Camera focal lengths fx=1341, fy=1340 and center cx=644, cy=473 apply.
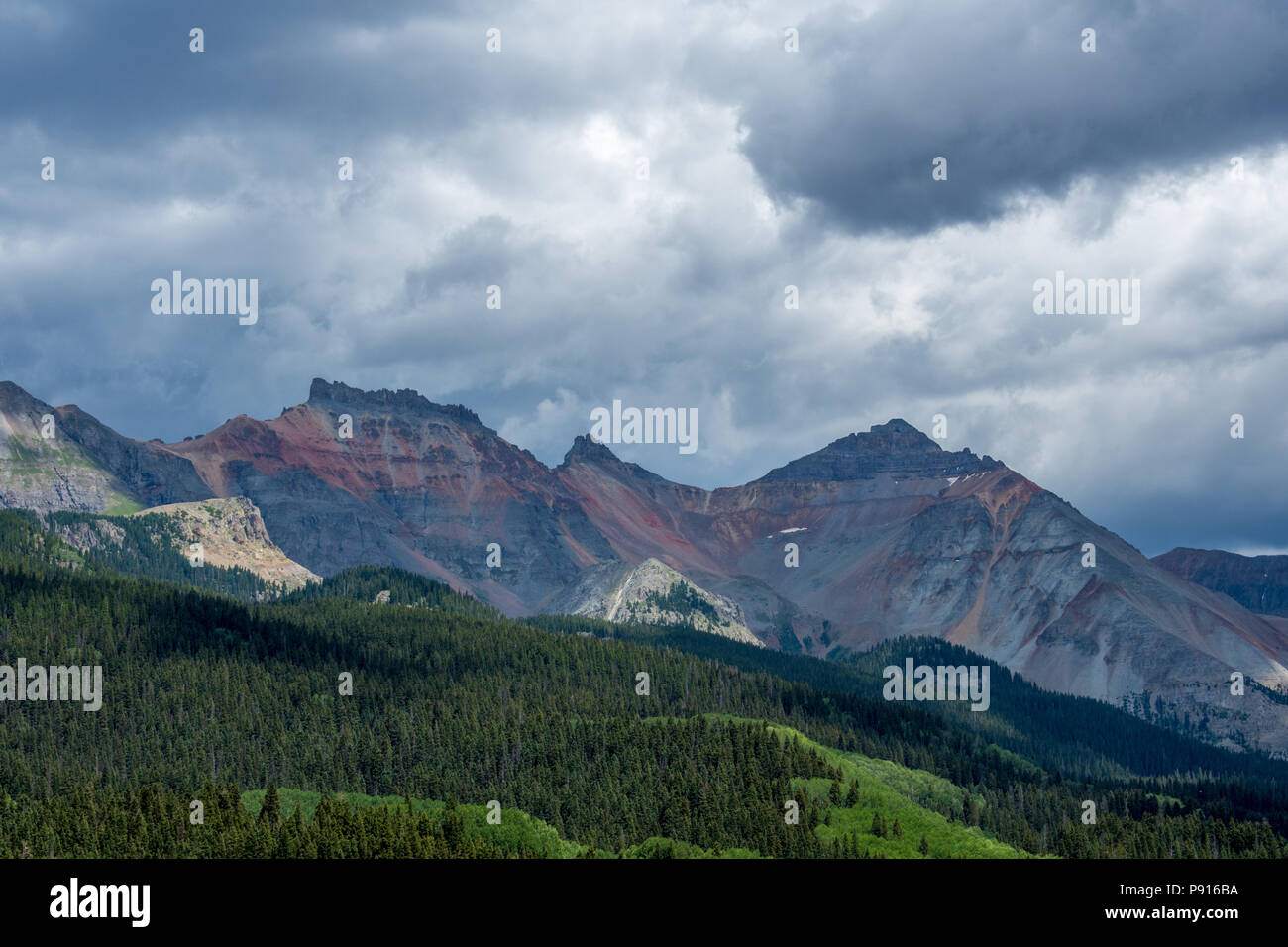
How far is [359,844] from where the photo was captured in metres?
158
